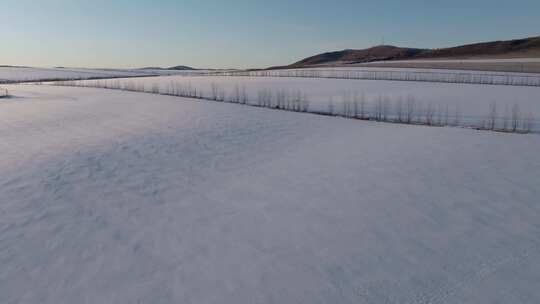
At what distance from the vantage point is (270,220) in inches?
322

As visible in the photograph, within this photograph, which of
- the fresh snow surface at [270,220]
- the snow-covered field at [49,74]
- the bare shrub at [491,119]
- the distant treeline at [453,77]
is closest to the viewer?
the fresh snow surface at [270,220]

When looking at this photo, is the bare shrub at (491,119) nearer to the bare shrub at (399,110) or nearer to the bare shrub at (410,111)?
the bare shrub at (410,111)

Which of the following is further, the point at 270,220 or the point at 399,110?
the point at 399,110

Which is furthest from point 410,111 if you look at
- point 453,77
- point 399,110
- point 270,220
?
point 453,77

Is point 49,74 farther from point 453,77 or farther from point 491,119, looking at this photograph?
point 491,119

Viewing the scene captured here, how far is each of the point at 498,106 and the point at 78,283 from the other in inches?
994

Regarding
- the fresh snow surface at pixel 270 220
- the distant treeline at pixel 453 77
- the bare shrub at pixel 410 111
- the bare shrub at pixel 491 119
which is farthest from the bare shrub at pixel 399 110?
the distant treeline at pixel 453 77

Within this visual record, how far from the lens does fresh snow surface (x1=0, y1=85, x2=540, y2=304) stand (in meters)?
5.95

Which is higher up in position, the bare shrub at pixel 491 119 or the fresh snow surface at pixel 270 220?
the bare shrub at pixel 491 119

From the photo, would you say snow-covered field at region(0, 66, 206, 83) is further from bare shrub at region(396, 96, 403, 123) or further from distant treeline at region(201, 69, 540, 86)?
bare shrub at region(396, 96, 403, 123)

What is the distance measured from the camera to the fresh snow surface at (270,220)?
5953 mm

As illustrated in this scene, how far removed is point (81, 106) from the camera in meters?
25.9

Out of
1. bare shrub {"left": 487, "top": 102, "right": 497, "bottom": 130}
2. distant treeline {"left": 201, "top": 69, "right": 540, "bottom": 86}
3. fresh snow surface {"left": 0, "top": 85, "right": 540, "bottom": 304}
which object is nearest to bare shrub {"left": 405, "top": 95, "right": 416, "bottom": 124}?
bare shrub {"left": 487, "top": 102, "right": 497, "bottom": 130}

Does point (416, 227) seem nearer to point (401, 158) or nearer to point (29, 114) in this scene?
point (401, 158)
